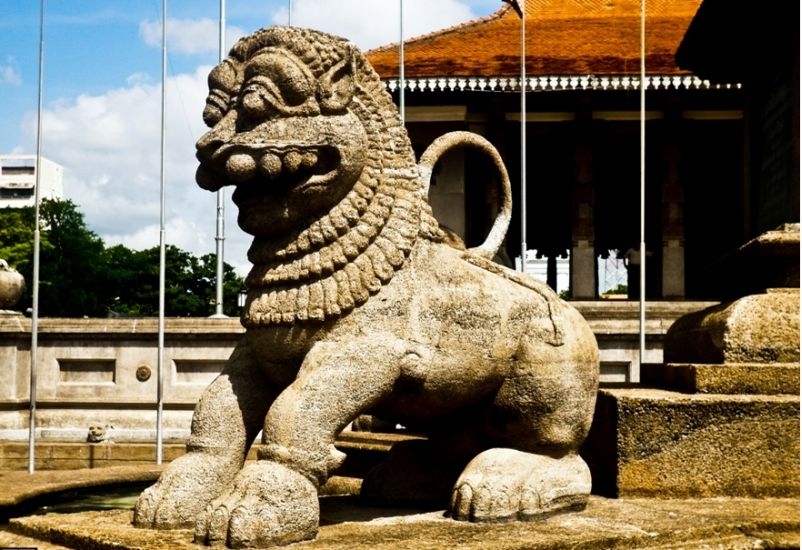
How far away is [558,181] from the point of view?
2186 cm

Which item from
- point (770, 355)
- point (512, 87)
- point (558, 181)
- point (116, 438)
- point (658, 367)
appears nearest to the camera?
point (770, 355)

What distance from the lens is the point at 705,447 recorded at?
411 centimetres

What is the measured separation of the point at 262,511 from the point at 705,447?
2.05 m

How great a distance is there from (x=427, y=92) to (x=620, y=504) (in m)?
12.0

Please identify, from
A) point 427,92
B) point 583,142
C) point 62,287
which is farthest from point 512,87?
point 62,287

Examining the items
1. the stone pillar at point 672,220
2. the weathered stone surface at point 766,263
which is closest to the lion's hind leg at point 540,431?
the weathered stone surface at point 766,263

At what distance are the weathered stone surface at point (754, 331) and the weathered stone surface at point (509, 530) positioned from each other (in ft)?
2.53

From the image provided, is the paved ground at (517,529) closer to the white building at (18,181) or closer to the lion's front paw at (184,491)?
→ the lion's front paw at (184,491)

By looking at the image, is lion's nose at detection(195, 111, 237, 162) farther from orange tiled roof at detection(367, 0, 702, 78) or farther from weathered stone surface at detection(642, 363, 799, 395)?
orange tiled roof at detection(367, 0, 702, 78)

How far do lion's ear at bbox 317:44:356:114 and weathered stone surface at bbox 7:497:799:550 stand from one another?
1.43 meters

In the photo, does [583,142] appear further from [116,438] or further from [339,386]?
[339,386]

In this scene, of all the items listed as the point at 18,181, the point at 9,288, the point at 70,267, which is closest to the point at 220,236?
the point at 9,288

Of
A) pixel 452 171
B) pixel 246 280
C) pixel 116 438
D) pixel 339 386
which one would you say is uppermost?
pixel 452 171

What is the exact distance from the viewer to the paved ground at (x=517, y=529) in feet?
9.98
